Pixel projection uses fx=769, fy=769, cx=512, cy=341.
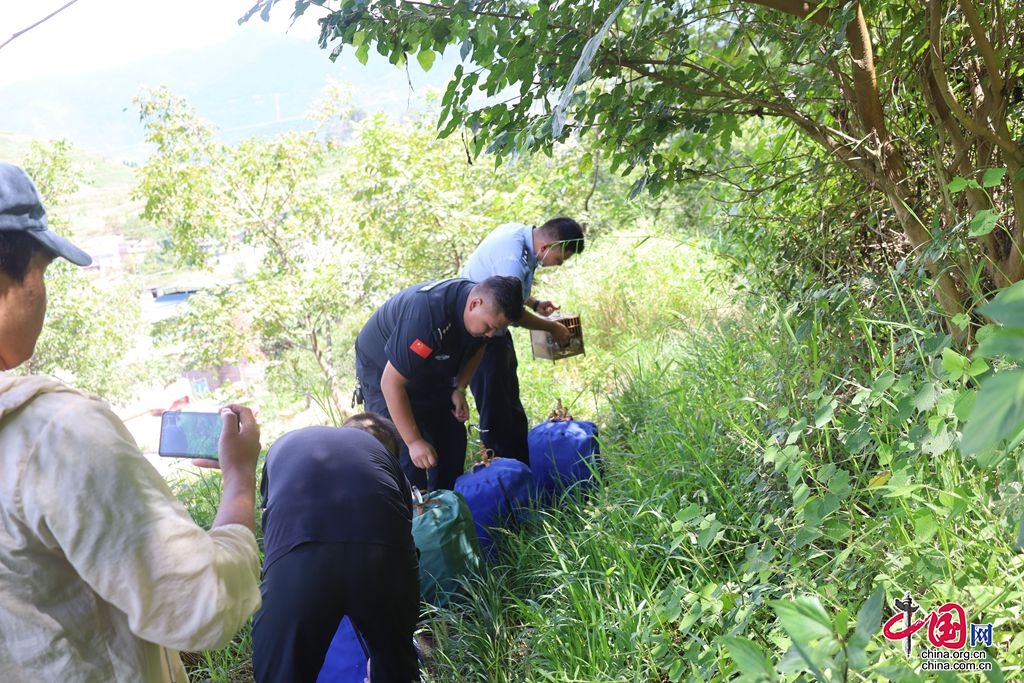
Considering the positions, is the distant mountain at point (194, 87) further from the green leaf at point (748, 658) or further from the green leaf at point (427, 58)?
the green leaf at point (748, 658)

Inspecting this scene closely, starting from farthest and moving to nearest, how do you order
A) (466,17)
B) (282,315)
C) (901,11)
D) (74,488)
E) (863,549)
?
(282,315) < (901,11) < (466,17) < (863,549) < (74,488)

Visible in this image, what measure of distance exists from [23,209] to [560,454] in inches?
111

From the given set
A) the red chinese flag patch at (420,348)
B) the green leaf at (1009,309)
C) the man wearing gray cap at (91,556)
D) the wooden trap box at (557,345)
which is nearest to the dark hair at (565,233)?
the wooden trap box at (557,345)

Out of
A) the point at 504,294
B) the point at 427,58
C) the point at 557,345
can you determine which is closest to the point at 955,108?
the point at 427,58

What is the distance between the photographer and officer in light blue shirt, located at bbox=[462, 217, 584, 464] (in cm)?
412

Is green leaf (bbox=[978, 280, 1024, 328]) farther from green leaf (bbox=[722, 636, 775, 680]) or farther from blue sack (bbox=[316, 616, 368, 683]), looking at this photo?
blue sack (bbox=[316, 616, 368, 683])

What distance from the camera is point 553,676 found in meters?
2.30

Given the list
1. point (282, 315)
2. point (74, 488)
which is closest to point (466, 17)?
point (74, 488)

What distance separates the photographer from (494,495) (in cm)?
338

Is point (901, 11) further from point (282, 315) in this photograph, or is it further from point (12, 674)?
point (282, 315)

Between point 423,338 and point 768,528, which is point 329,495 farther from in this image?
point 768,528

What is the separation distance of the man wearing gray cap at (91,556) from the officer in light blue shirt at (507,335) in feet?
9.65

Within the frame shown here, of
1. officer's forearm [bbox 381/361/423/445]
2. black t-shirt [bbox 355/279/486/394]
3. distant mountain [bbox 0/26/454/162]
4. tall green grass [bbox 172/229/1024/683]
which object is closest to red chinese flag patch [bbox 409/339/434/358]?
black t-shirt [bbox 355/279/486/394]

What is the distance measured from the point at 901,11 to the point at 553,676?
2.50 meters
